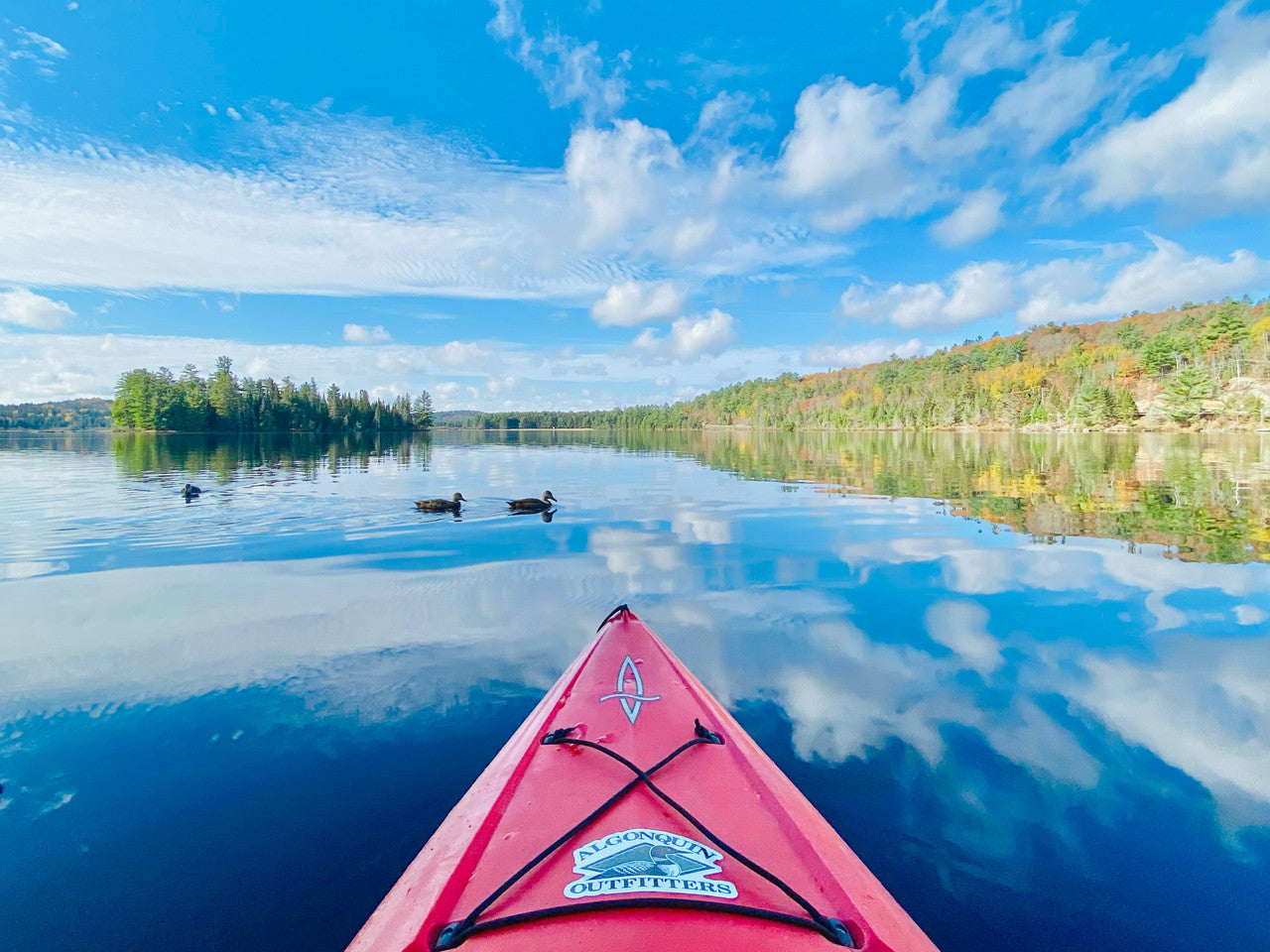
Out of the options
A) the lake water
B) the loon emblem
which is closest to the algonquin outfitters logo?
the loon emblem

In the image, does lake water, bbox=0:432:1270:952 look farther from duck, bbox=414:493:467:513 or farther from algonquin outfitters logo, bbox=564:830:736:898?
duck, bbox=414:493:467:513

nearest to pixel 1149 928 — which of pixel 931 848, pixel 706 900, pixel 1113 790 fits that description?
pixel 931 848

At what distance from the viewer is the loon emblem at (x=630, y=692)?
4277 mm

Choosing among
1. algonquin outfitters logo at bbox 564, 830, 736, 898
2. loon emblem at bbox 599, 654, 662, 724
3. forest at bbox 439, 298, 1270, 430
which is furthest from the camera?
forest at bbox 439, 298, 1270, 430

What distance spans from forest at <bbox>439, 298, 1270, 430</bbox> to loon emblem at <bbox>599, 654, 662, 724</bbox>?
100989 mm

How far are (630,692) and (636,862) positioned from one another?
2010 millimetres

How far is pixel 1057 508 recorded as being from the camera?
1747 centimetres

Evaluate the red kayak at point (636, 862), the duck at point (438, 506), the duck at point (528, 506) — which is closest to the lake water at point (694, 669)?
the red kayak at point (636, 862)

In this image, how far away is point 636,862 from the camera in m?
2.56

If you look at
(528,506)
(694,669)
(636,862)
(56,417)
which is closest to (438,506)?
(528,506)

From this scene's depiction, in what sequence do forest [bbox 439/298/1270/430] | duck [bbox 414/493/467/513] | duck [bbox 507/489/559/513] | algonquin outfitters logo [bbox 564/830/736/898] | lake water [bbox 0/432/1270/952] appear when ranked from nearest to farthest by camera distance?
algonquin outfitters logo [bbox 564/830/736/898] → lake water [bbox 0/432/1270/952] → duck [bbox 414/493/467/513] → duck [bbox 507/489/559/513] → forest [bbox 439/298/1270/430]

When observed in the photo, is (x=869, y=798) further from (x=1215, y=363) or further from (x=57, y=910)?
(x=1215, y=363)

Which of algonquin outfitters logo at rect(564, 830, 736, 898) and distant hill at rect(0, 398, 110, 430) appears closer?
algonquin outfitters logo at rect(564, 830, 736, 898)

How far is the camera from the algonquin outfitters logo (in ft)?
7.78
